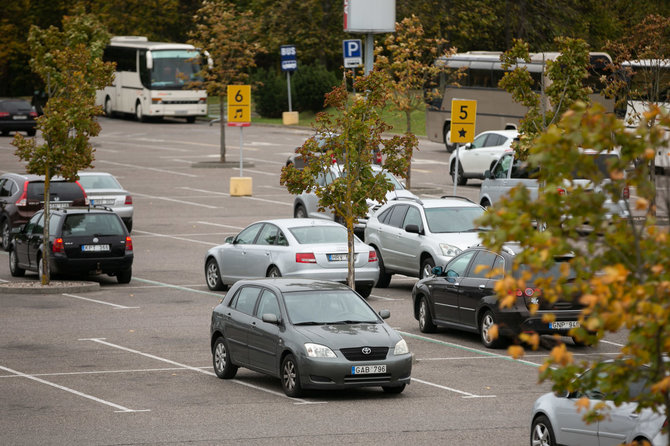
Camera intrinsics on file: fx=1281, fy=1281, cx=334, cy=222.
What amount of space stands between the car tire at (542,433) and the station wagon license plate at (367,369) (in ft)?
11.2

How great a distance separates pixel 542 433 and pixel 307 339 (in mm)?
3946

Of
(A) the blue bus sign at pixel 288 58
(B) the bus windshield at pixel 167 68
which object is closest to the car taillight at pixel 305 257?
(A) the blue bus sign at pixel 288 58

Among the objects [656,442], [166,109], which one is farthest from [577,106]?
[166,109]

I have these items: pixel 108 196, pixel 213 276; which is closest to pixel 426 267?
pixel 213 276

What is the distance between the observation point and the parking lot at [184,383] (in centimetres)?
1301

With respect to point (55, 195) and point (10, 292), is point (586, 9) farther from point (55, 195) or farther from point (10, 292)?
point (10, 292)

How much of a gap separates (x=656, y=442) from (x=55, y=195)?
23.2 metres

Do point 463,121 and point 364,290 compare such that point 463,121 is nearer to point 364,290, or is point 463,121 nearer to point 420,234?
point 420,234

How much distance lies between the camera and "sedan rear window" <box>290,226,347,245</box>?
2286cm

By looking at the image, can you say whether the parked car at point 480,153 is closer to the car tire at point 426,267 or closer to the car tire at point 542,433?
the car tire at point 426,267

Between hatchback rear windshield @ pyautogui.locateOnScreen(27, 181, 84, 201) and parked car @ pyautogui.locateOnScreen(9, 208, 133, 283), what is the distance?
15.7 feet

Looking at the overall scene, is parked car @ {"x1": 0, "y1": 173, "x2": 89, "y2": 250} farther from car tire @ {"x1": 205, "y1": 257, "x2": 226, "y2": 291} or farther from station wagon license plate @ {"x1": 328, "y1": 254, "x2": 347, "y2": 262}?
station wagon license plate @ {"x1": 328, "y1": 254, "x2": 347, "y2": 262}

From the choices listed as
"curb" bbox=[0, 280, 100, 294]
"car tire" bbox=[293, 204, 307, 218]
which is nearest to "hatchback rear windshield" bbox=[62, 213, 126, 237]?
"curb" bbox=[0, 280, 100, 294]

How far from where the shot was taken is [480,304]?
1839 cm
